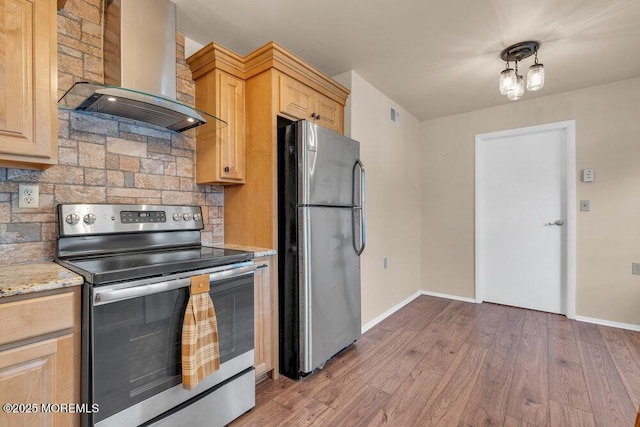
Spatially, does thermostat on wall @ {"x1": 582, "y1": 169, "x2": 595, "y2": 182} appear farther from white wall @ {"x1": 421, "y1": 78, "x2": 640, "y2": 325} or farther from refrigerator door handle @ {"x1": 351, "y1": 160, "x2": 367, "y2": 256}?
refrigerator door handle @ {"x1": 351, "y1": 160, "x2": 367, "y2": 256}

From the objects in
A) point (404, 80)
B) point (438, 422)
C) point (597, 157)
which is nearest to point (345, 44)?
point (404, 80)

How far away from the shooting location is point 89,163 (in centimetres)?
169

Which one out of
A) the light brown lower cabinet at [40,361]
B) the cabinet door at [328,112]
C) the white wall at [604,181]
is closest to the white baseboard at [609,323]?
the white wall at [604,181]

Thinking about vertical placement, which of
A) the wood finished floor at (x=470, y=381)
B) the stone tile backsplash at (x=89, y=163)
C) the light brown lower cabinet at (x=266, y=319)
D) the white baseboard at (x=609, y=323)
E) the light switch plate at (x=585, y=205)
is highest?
the stone tile backsplash at (x=89, y=163)

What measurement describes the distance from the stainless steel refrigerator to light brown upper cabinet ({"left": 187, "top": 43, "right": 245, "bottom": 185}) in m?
0.32

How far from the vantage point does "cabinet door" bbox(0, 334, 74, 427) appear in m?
1.01

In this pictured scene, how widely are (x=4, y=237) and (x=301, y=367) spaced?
5.81ft

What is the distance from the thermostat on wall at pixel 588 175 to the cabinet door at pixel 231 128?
3437 mm

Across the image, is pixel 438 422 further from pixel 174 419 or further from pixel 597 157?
pixel 597 157

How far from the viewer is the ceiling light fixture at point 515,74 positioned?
224 centimetres

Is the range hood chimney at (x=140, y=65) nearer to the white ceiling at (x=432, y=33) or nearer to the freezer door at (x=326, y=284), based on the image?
the white ceiling at (x=432, y=33)

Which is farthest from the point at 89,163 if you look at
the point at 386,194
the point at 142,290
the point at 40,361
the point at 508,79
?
the point at 508,79

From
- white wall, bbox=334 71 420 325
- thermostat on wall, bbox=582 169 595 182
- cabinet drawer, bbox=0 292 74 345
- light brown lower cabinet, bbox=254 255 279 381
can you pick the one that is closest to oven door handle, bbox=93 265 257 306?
cabinet drawer, bbox=0 292 74 345

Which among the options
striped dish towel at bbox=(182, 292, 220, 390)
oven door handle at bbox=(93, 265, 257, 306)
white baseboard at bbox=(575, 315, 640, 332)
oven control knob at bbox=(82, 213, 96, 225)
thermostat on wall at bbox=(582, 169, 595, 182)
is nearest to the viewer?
oven door handle at bbox=(93, 265, 257, 306)
